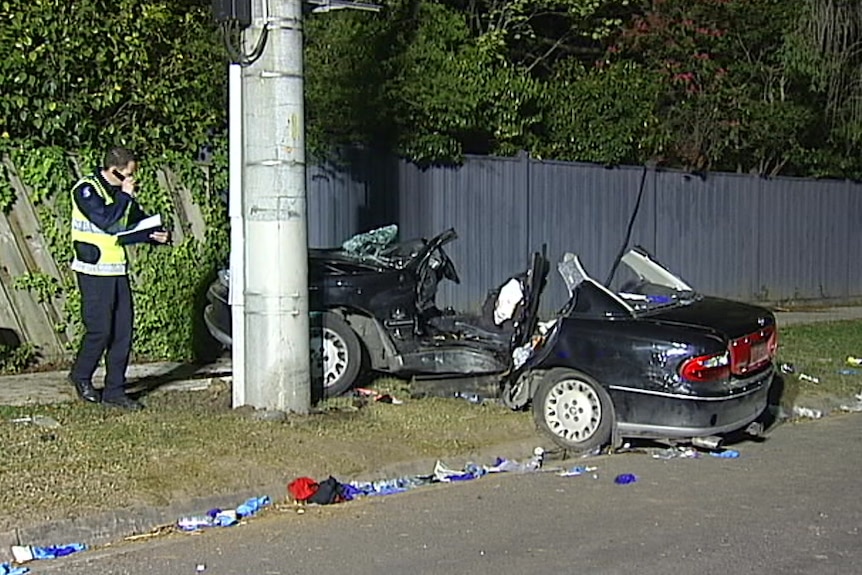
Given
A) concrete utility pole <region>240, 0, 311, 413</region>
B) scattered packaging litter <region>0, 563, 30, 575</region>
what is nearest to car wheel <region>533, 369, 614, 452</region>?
concrete utility pole <region>240, 0, 311, 413</region>

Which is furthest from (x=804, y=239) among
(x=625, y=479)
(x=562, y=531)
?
(x=562, y=531)

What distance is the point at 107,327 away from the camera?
9.36 metres

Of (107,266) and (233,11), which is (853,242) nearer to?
(233,11)

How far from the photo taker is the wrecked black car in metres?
8.93

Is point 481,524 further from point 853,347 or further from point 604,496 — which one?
point 853,347

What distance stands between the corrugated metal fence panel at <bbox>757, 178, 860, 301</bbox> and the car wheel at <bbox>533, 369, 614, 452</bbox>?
11.7 metres

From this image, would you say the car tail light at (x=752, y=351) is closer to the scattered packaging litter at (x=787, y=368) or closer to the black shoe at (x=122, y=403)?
the scattered packaging litter at (x=787, y=368)

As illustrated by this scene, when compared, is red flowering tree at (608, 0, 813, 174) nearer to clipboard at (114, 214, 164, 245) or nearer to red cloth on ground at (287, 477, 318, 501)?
clipboard at (114, 214, 164, 245)

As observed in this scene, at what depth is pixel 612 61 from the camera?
63.7 feet

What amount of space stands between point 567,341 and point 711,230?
1084 cm

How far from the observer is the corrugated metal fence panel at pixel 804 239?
20.6 metres

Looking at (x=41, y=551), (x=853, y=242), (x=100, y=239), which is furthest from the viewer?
(x=853, y=242)

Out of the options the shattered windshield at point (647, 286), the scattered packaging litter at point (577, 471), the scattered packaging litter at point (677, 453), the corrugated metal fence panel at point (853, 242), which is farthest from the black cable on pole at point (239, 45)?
the corrugated metal fence panel at point (853, 242)

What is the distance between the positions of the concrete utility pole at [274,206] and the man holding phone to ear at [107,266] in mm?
722
